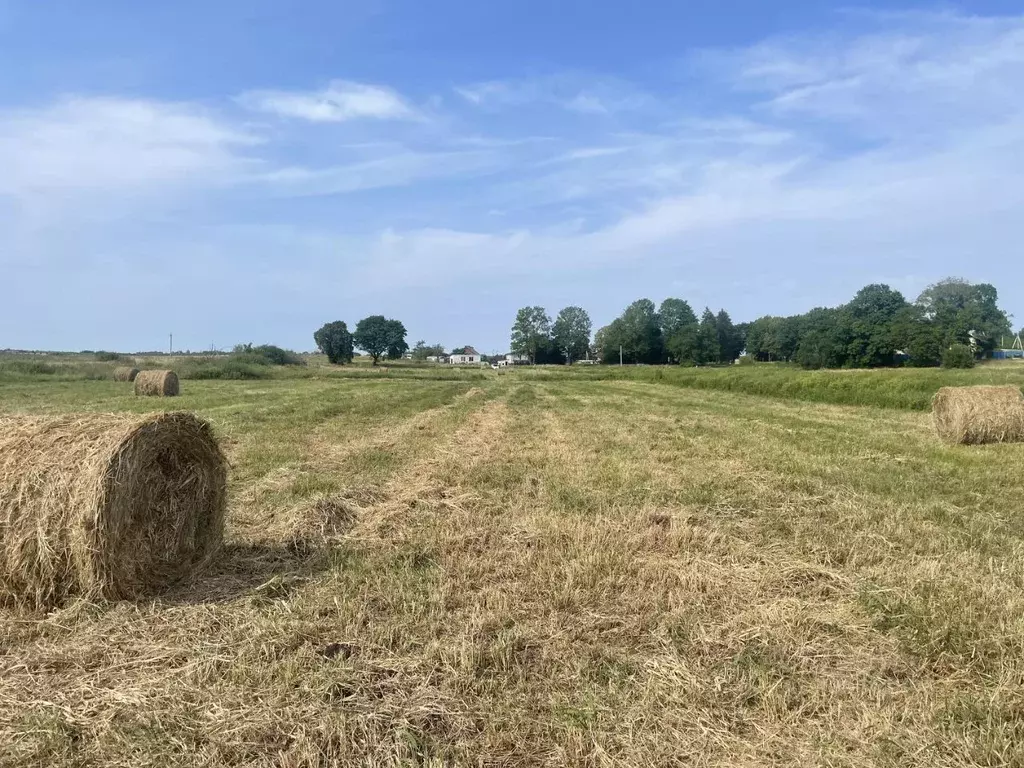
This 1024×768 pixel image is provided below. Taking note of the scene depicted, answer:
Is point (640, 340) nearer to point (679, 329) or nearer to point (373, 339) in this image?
point (679, 329)

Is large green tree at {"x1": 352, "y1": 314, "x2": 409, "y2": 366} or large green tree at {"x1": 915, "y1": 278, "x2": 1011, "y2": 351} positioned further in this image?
large green tree at {"x1": 352, "y1": 314, "x2": 409, "y2": 366}

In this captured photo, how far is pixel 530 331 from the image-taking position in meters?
146

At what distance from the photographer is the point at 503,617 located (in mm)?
5145

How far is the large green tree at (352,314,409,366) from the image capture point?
427 ft

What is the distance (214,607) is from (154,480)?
4.77 ft

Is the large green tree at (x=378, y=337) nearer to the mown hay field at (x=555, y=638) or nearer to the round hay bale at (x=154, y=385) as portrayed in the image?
the round hay bale at (x=154, y=385)

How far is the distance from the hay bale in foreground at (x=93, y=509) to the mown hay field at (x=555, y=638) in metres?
0.23

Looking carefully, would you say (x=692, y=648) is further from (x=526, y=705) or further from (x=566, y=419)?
(x=566, y=419)

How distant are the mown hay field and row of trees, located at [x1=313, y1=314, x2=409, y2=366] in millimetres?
110478

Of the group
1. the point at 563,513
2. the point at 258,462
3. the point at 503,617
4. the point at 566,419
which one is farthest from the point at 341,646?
the point at 566,419

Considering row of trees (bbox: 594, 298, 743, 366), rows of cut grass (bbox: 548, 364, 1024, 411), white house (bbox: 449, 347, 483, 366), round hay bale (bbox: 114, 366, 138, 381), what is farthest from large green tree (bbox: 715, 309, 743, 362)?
round hay bale (bbox: 114, 366, 138, 381)

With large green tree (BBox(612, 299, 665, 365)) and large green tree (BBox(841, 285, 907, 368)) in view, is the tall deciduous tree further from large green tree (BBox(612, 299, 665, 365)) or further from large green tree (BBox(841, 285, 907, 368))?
large green tree (BBox(841, 285, 907, 368))

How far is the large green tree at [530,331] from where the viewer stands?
14541 cm

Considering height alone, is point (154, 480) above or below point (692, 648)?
above
